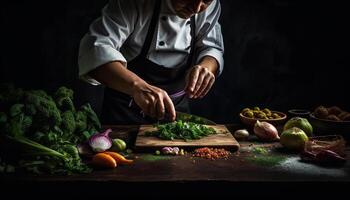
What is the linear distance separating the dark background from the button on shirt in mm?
961

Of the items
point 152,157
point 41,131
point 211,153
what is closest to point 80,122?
point 41,131

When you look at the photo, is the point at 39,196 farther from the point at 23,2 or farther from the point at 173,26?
the point at 23,2

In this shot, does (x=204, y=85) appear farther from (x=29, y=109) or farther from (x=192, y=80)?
(x=29, y=109)

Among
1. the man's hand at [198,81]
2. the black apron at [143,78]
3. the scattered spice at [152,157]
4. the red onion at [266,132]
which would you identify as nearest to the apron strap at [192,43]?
the black apron at [143,78]

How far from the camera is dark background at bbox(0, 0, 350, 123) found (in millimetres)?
3727

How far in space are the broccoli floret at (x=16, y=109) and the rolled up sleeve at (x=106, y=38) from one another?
525 millimetres

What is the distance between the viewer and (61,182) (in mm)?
1705

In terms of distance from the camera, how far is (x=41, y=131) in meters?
2.06

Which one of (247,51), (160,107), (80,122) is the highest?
(247,51)

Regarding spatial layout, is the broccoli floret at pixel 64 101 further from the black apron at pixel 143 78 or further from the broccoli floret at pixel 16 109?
the black apron at pixel 143 78

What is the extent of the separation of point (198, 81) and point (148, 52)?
46 centimetres

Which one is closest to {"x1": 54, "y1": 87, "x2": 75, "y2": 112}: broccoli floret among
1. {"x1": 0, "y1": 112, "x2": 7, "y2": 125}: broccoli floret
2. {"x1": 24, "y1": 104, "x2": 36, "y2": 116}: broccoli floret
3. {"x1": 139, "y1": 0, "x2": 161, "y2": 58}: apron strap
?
{"x1": 24, "y1": 104, "x2": 36, "y2": 116}: broccoli floret

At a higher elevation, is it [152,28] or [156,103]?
[152,28]

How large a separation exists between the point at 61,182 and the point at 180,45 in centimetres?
140
